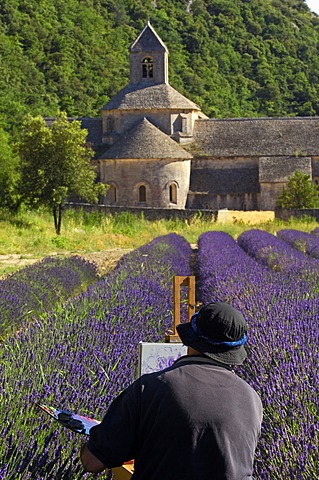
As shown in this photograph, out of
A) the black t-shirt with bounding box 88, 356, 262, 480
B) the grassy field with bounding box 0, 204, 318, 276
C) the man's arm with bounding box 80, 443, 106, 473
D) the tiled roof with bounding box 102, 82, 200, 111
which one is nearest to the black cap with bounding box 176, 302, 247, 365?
the black t-shirt with bounding box 88, 356, 262, 480

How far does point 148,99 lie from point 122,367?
42.3 m

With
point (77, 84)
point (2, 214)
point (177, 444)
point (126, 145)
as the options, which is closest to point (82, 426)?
point (177, 444)

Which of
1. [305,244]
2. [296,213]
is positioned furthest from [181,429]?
[296,213]

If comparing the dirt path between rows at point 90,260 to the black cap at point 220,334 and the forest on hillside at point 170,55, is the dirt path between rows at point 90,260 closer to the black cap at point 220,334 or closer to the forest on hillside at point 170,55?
the black cap at point 220,334

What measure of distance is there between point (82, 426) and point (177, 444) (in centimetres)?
51

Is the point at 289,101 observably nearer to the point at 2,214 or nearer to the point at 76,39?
the point at 76,39

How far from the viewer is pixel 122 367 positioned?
4781 mm

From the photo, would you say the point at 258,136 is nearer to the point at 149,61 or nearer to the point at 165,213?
the point at 149,61

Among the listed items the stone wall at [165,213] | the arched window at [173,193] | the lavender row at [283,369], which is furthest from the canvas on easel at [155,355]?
the arched window at [173,193]

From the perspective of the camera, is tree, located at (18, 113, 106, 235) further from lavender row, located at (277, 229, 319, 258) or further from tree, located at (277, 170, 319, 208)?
tree, located at (277, 170, 319, 208)

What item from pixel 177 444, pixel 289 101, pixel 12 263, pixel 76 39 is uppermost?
pixel 76 39

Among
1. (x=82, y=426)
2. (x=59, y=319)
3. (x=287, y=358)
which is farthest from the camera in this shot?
(x=59, y=319)

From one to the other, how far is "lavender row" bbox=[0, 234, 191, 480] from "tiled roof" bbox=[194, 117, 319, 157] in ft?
126

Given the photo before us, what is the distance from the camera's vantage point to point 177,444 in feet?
8.96
